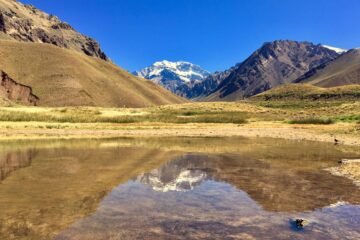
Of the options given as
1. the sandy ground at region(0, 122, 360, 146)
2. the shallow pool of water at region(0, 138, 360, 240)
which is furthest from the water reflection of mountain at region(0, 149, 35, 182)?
the sandy ground at region(0, 122, 360, 146)

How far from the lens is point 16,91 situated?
179000mm

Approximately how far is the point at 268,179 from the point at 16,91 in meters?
177

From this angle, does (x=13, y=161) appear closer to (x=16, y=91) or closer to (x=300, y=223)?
(x=300, y=223)

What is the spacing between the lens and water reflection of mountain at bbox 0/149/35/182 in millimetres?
21947

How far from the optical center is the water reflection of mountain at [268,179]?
15.8 m

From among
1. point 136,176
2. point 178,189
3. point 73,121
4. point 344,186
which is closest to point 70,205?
point 178,189

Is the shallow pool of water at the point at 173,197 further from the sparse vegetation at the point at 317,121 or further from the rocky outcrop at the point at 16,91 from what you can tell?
the rocky outcrop at the point at 16,91

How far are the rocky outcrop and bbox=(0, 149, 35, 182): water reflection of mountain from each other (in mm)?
154167

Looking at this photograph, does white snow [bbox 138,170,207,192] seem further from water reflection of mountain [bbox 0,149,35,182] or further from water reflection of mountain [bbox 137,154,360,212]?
water reflection of mountain [bbox 0,149,35,182]

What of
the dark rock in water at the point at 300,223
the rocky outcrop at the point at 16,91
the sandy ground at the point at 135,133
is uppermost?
the rocky outcrop at the point at 16,91

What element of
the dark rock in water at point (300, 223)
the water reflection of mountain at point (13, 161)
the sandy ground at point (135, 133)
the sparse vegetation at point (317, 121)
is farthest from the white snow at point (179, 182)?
the sparse vegetation at point (317, 121)

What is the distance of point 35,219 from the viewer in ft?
41.1

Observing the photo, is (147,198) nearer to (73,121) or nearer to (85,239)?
(85,239)

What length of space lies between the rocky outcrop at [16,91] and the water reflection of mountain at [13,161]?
154167 millimetres
